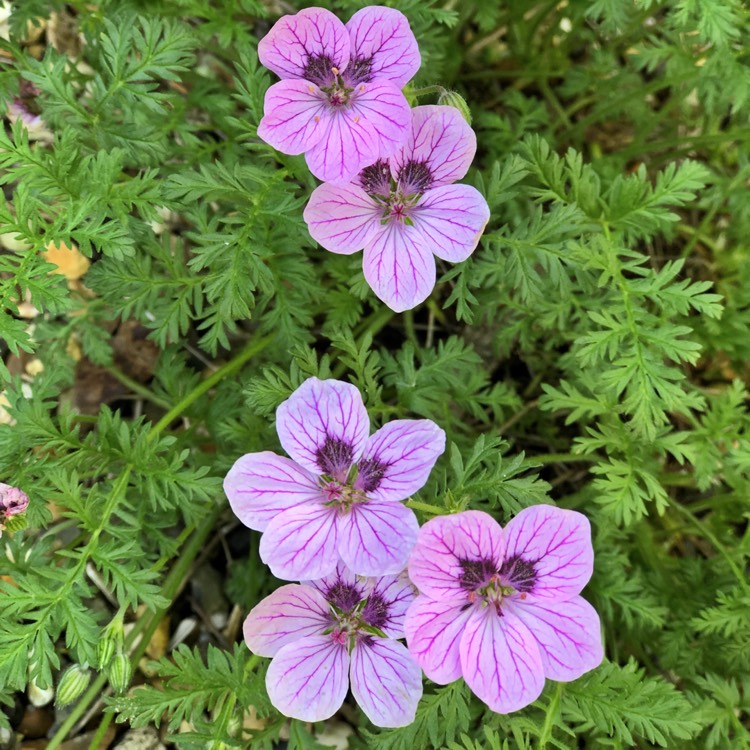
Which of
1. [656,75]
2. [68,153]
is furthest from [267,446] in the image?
[656,75]

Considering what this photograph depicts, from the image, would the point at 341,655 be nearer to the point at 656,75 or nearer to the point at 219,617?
the point at 219,617

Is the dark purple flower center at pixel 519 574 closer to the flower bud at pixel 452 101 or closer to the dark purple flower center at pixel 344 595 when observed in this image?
the dark purple flower center at pixel 344 595

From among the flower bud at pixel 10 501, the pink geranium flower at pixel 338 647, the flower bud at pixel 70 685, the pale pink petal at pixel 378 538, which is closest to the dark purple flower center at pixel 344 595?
the pink geranium flower at pixel 338 647

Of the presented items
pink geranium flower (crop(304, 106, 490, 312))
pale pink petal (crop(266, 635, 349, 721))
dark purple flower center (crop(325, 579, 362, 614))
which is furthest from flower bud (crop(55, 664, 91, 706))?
pink geranium flower (crop(304, 106, 490, 312))

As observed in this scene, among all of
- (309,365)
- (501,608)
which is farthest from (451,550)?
(309,365)

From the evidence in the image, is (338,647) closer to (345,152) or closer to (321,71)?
(345,152)
